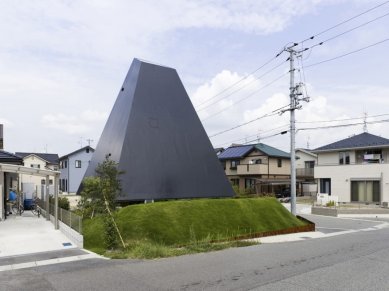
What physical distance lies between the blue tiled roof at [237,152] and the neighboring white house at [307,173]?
7.40 m

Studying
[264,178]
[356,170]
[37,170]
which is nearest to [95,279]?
[37,170]

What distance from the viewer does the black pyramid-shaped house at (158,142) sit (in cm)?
1600

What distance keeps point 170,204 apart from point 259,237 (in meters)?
4.16

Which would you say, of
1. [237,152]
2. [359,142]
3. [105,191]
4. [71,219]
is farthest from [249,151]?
[105,191]

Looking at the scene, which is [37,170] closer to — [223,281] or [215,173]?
[215,173]

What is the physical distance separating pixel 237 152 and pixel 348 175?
55.3 feet

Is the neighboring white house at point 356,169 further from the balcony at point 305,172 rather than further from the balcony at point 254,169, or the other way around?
the balcony at point 305,172

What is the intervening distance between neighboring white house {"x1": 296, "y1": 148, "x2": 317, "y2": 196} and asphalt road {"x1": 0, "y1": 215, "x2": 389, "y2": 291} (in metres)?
36.2

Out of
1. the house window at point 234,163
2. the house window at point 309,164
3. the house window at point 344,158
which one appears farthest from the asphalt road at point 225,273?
the house window at point 309,164

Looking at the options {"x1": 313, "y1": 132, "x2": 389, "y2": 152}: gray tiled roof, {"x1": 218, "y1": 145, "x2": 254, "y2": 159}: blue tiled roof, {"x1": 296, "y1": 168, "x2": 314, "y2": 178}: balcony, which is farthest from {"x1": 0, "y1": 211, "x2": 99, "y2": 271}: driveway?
{"x1": 296, "y1": 168, "x2": 314, "y2": 178}: balcony

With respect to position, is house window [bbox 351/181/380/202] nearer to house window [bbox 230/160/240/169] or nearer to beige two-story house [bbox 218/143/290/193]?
beige two-story house [bbox 218/143/290/193]

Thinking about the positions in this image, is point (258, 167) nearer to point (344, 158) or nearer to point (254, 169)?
point (254, 169)

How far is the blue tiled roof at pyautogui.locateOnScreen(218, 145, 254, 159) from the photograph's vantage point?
46.7 m

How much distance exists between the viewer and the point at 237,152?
4866 cm
